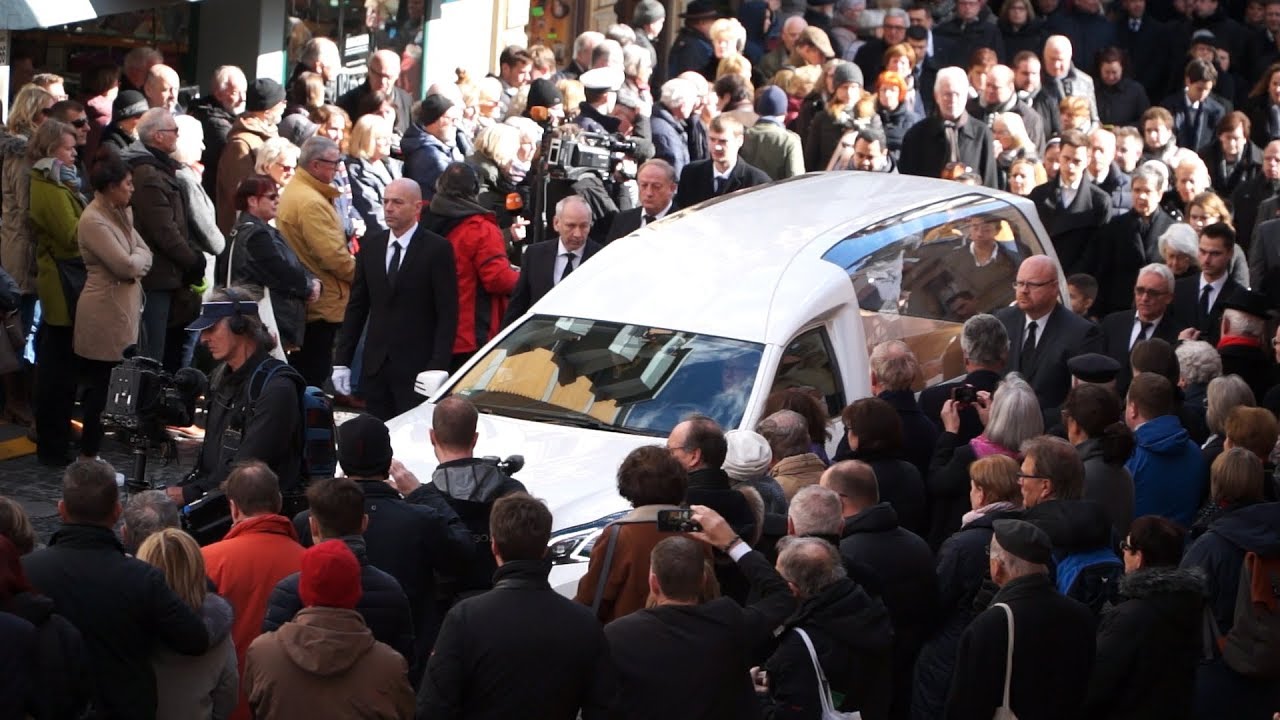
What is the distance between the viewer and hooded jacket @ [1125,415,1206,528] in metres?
8.58

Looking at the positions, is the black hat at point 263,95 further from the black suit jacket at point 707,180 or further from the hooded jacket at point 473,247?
the black suit jacket at point 707,180

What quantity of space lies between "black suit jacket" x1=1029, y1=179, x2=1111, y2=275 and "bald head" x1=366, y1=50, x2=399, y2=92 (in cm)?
539

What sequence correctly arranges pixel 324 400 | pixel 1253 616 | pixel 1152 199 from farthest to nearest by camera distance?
pixel 1152 199 < pixel 324 400 < pixel 1253 616

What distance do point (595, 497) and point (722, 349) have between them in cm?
142

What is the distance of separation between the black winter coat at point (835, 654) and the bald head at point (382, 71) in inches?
402

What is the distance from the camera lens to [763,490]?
745 cm

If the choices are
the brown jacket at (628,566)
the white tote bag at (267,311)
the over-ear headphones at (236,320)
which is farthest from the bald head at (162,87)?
the brown jacket at (628,566)

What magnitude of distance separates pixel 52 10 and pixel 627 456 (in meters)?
9.13

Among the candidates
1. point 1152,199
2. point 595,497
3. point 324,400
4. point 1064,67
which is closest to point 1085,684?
point 595,497

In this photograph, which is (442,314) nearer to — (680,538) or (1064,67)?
(680,538)

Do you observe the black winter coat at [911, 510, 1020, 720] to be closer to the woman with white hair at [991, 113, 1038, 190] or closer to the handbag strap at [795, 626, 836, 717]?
the handbag strap at [795, 626, 836, 717]

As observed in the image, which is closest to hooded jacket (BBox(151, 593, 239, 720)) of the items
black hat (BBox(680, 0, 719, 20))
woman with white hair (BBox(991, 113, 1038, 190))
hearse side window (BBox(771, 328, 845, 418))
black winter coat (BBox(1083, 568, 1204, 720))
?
black winter coat (BBox(1083, 568, 1204, 720))

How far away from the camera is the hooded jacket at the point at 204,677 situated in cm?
603

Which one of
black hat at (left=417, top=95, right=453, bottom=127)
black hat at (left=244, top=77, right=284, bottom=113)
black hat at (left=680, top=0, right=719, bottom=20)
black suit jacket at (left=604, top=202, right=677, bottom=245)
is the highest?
black hat at (left=680, top=0, right=719, bottom=20)
